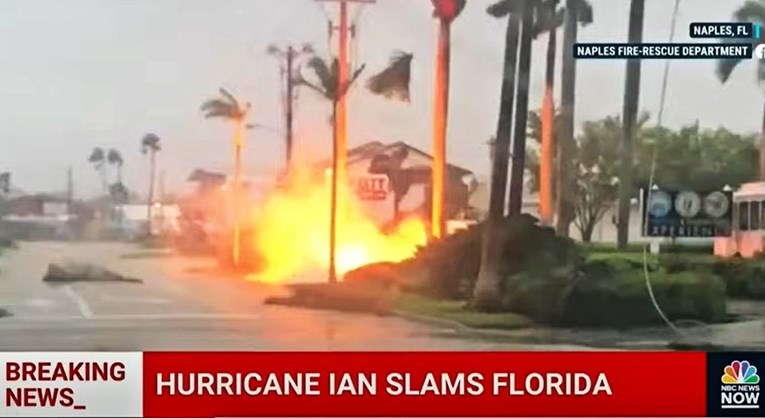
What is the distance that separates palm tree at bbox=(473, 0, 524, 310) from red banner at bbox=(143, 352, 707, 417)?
0.63 feet

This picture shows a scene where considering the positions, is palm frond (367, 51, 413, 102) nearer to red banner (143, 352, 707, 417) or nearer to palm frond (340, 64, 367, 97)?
palm frond (340, 64, 367, 97)

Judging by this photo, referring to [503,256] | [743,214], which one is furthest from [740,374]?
[503,256]

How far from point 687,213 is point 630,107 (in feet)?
1.21

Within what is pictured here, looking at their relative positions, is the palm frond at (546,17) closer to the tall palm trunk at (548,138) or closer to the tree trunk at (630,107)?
the tall palm trunk at (548,138)

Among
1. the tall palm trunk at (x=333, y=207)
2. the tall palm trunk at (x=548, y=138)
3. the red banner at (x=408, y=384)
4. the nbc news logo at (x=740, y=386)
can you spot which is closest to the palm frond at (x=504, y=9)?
the tall palm trunk at (x=548, y=138)

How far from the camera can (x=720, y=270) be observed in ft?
16.8

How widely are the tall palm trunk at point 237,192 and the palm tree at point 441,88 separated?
1.90 feet

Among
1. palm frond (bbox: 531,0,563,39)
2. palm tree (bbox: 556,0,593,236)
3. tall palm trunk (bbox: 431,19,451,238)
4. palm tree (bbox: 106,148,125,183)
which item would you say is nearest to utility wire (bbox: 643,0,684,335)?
palm tree (bbox: 556,0,593,236)

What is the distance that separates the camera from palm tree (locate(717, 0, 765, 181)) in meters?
5.07

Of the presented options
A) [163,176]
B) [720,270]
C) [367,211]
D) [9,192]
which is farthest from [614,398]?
[9,192]

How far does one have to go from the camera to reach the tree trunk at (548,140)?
5078mm

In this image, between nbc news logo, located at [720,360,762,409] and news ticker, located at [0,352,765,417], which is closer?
news ticker, located at [0,352,765,417]

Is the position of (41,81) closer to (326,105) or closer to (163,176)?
(163,176)

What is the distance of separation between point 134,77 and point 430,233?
3.29 feet
